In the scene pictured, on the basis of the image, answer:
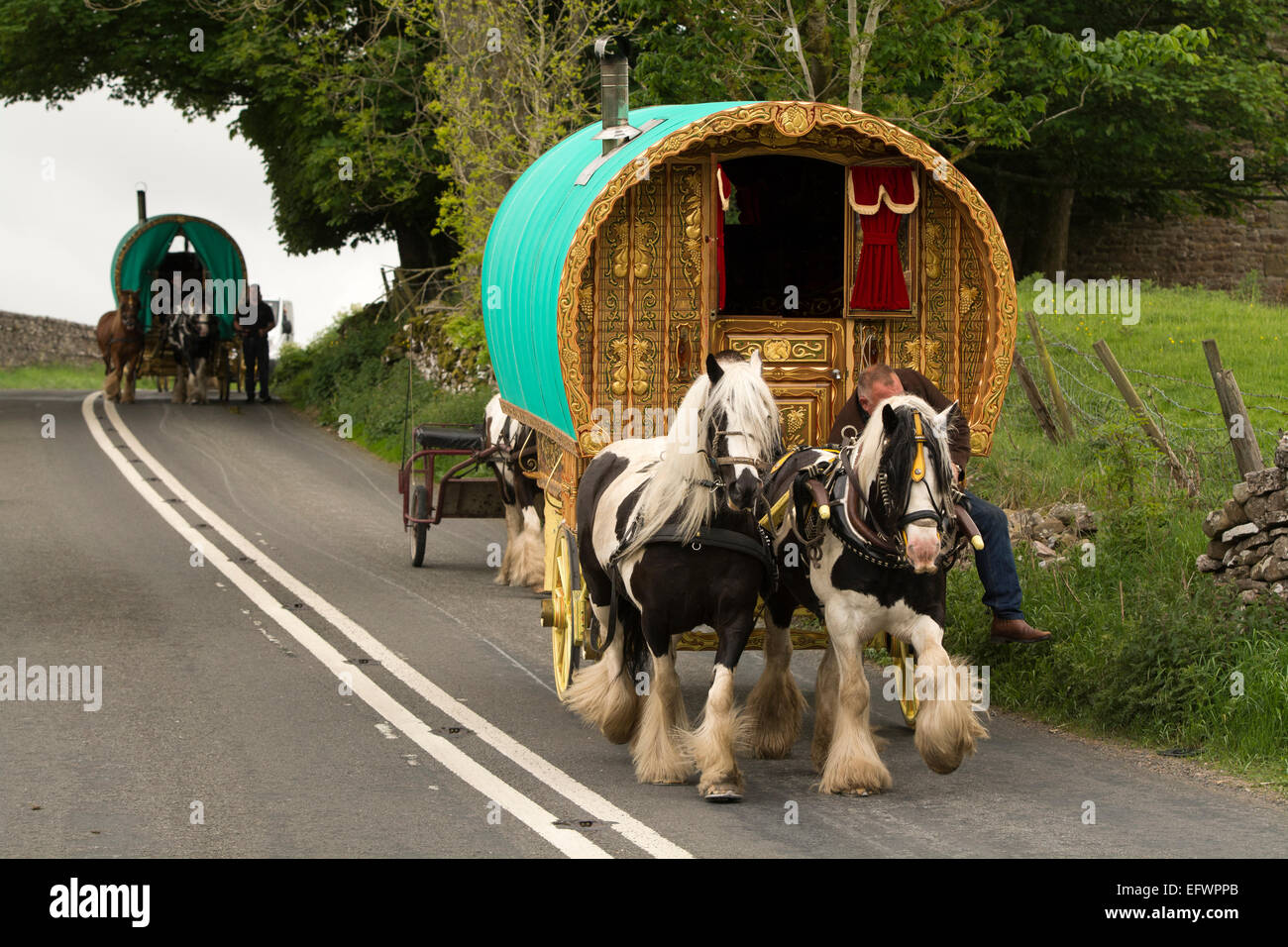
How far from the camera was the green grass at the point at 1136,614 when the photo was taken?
884 cm

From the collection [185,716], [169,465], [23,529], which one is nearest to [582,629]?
[185,716]

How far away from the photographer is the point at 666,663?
8.22 metres

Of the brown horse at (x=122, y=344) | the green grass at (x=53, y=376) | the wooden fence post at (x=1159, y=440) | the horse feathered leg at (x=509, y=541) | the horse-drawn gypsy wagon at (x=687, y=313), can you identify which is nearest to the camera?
Answer: the horse-drawn gypsy wagon at (x=687, y=313)

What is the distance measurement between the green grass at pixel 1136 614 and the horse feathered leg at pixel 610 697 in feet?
8.73

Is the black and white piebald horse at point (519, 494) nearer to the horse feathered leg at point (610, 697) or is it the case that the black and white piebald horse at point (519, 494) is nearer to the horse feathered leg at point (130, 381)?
the horse feathered leg at point (610, 697)

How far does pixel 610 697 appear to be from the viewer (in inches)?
345

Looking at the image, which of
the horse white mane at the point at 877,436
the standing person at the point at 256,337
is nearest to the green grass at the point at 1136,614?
the horse white mane at the point at 877,436

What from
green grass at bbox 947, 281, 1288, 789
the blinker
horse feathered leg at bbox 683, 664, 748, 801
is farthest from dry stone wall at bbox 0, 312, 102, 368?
the blinker

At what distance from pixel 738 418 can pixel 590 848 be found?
2068 millimetres

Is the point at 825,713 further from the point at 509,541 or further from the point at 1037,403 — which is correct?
the point at 1037,403

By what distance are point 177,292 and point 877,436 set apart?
25.6 m

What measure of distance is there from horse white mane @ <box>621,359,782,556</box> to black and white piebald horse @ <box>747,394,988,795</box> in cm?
48

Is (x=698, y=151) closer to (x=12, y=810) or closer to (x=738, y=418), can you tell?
(x=738, y=418)

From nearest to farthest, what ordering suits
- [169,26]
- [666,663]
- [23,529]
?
[666,663]
[23,529]
[169,26]
